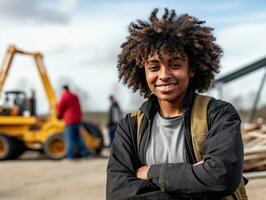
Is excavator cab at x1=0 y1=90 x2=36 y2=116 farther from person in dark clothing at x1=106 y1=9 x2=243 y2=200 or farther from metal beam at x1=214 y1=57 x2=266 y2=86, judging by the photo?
person in dark clothing at x1=106 y1=9 x2=243 y2=200

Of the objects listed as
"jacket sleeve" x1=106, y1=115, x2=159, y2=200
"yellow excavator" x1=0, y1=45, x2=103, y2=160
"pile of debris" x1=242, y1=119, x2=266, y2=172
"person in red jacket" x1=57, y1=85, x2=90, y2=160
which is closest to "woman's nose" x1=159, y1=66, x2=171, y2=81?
"jacket sleeve" x1=106, y1=115, x2=159, y2=200

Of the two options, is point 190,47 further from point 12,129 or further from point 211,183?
point 12,129

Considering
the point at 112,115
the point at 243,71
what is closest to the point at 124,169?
the point at 112,115

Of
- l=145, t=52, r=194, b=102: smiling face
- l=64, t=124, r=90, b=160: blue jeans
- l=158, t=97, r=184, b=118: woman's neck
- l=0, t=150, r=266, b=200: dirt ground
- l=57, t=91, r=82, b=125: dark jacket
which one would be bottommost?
l=0, t=150, r=266, b=200: dirt ground

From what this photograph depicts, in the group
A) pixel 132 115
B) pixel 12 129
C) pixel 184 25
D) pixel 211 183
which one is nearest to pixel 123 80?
pixel 132 115

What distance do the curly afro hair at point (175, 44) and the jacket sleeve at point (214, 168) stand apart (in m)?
0.29

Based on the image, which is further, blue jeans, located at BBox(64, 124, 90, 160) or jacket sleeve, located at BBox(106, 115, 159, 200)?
blue jeans, located at BBox(64, 124, 90, 160)

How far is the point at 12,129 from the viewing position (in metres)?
13.9

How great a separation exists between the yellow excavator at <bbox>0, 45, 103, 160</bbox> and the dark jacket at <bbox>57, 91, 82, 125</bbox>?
47.1 inches

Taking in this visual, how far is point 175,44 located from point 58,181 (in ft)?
21.9

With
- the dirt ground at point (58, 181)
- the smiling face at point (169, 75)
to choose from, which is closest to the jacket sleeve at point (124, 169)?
the smiling face at point (169, 75)

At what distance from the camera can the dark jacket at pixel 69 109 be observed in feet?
39.7

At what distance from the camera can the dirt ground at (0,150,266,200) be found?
7.21 m

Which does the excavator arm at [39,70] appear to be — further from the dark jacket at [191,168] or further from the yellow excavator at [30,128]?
the dark jacket at [191,168]
